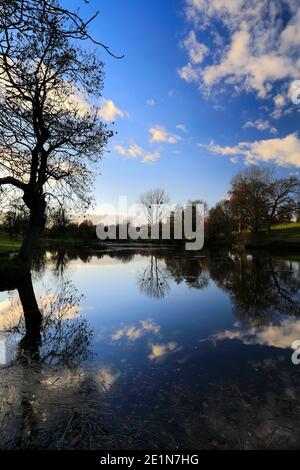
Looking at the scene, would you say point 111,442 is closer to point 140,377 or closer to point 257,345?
point 140,377

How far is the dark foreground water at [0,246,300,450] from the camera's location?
308 cm

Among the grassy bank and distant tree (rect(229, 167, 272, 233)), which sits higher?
distant tree (rect(229, 167, 272, 233))

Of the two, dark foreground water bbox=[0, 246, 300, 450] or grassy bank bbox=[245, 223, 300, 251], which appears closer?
dark foreground water bbox=[0, 246, 300, 450]

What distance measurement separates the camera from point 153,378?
4449 millimetres

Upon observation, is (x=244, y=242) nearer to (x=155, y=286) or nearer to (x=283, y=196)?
(x=283, y=196)

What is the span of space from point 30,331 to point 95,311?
247cm

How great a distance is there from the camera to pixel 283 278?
15.2 m

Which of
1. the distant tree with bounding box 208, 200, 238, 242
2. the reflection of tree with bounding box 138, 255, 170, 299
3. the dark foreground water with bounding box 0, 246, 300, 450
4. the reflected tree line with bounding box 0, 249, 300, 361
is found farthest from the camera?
the distant tree with bounding box 208, 200, 238, 242

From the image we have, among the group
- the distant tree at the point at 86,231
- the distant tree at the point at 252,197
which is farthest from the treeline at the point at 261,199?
the distant tree at the point at 86,231

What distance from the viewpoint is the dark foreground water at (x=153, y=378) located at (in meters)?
3.08

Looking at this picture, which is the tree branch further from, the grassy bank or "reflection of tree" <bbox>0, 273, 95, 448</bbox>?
the grassy bank

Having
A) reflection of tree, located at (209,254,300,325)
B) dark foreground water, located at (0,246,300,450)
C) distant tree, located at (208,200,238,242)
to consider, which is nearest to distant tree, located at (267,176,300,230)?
distant tree, located at (208,200,238,242)

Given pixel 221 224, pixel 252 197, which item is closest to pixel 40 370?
pixel 252 197
